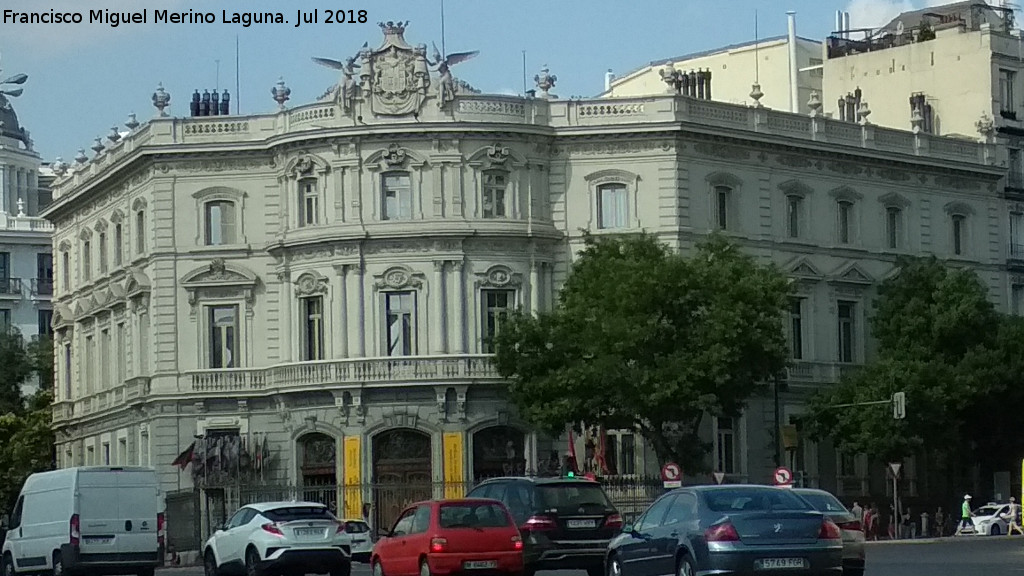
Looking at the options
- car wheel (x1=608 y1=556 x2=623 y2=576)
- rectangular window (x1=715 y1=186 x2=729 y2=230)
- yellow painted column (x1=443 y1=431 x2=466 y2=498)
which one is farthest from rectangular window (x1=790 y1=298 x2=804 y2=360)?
car wheel (x1=608 y1=556 x2=623 y2=576)

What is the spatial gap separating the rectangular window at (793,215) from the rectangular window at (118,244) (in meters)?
22.9

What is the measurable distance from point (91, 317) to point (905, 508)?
1182 inches

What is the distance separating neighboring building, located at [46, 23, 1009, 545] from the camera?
7681 centimetres

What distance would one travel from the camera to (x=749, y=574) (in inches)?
1275

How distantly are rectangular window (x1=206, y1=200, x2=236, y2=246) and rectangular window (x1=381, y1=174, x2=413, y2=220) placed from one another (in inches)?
243

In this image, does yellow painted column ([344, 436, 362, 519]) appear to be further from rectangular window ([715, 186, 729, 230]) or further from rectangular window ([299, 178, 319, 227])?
rectangular window ([715, 186, 729, 230])

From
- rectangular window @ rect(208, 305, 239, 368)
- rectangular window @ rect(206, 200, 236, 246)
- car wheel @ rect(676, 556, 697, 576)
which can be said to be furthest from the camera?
rectangular window @ rect(206, 200, 236, 246)

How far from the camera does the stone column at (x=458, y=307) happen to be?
252ft

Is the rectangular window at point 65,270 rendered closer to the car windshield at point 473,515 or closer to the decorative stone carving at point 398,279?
the decorative stone carving at point 398,279

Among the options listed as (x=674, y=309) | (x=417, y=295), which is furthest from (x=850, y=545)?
(x=417, y=295)

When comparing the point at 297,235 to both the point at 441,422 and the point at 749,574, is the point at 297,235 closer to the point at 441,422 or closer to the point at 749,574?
the point at 441,422

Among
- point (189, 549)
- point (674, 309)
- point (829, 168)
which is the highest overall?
point (829, 168)

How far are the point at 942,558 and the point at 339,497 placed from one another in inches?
1071

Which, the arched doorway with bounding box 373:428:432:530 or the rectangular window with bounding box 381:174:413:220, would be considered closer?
the arched doorway with bounding box 373:428:432:530
